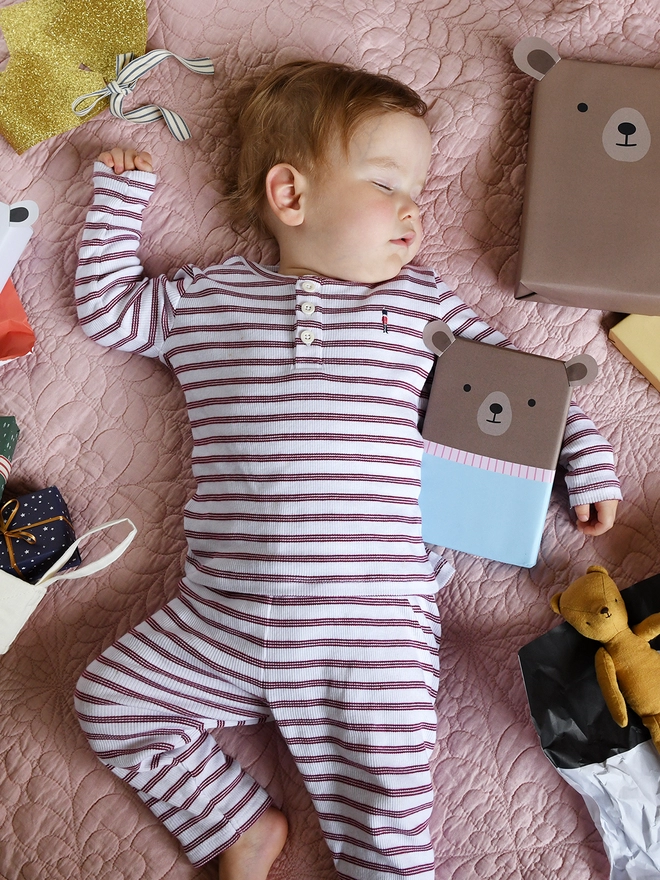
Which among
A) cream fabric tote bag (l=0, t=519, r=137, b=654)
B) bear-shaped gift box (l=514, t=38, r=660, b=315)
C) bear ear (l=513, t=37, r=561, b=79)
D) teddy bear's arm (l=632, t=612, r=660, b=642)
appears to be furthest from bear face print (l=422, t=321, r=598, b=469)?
cream fabric tote bag (l=0, t=519, r=137, b=654)

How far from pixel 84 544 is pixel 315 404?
43 centimetres

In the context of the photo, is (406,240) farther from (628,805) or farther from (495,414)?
(628,805)

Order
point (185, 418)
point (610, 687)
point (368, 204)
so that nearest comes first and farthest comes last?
point (610, 687), point (368, 204), point (185, 418)

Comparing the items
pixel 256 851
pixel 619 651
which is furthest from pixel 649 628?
pixel 256 851

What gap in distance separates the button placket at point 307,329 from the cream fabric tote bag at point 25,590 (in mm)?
361

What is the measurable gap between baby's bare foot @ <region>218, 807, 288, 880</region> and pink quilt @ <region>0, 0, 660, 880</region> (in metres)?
0.04

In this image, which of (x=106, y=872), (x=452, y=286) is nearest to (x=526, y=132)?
(x=452, y=286)

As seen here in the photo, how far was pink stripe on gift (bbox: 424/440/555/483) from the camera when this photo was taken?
41.4 inches

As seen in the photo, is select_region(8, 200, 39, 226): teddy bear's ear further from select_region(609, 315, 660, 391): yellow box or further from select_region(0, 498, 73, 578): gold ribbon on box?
select_region(609, 315, 660, 391): yellow box

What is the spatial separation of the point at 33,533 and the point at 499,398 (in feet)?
2.33

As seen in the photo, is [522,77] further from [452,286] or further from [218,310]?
[218,310]

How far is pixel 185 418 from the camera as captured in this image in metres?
1.16

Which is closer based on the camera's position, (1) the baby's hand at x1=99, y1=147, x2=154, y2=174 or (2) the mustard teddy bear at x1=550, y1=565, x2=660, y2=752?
(2) the mustard teddy bear at x1=550, y1=565, x2=660, y2=752

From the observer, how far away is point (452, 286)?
1160 millimetres
